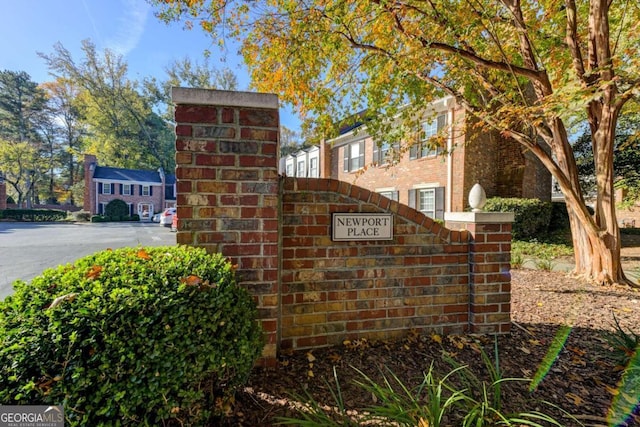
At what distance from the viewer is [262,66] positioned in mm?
6086

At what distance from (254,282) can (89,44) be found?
117ft

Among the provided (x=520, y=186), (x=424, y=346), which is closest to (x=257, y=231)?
(x=424, y=346)

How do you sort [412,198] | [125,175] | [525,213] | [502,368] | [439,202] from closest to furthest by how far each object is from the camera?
[502,368] → [525,213] → [439,202] → [412,198] → [125,175]

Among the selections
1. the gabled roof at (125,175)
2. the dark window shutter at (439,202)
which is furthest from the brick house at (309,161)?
the gabled roof at (125,175)

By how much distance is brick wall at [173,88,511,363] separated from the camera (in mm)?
2055

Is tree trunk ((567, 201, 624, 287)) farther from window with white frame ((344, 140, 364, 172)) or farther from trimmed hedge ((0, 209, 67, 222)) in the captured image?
trimmed hedge ((0, 209, 67, 222))

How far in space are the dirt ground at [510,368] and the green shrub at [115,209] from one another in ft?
97.5

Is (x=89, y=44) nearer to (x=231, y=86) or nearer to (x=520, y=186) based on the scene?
(x=231, y=86)

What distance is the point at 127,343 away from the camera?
129 centimetres

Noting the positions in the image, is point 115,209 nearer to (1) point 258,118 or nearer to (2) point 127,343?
(1) point 258,118

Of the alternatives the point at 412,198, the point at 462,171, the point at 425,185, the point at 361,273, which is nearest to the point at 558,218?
the point at 462,171

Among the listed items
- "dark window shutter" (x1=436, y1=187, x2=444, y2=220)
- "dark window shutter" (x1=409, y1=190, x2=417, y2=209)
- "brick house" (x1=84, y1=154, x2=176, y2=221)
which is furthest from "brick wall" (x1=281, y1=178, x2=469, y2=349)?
"brick house" (x1=84, y1=154, x2=176, y2=221)

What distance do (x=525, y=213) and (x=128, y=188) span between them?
110 ft

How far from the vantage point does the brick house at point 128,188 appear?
2869 centimetres
